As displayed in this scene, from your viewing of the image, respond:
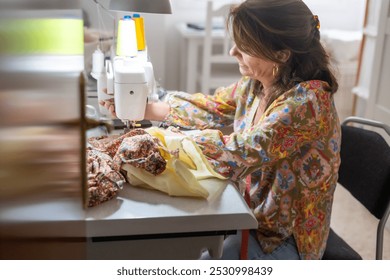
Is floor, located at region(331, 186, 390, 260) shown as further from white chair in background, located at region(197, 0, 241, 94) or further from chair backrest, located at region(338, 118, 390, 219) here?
white chair in background, located at region(197, 0, 241, 94)

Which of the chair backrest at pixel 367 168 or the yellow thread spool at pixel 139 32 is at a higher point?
the yellow thread spool at pixel 139 32

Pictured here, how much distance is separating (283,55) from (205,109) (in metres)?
0.39

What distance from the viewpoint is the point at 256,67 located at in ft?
4.38

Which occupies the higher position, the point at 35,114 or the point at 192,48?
the point at 35,114

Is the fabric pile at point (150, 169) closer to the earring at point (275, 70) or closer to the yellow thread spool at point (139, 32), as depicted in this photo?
the earring at point (275, 70)

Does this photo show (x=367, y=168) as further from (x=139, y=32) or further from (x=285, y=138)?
(x=139, y=32)

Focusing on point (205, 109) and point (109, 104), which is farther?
point (205, 109)

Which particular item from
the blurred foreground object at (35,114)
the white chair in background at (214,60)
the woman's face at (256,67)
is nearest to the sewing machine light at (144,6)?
the woman's face at (256,67)

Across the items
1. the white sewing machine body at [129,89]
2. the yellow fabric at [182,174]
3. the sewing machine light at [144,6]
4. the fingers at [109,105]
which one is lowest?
the yellow fabric at [182,174]

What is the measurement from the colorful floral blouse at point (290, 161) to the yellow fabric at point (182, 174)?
0.09 ft

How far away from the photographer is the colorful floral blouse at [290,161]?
1191 mm

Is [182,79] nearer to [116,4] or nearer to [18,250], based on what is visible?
[116,4]

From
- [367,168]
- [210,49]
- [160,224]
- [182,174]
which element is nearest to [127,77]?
[182,174]

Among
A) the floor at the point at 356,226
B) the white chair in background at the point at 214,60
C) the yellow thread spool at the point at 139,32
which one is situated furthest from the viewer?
the white chair in background at the point at 214,60
